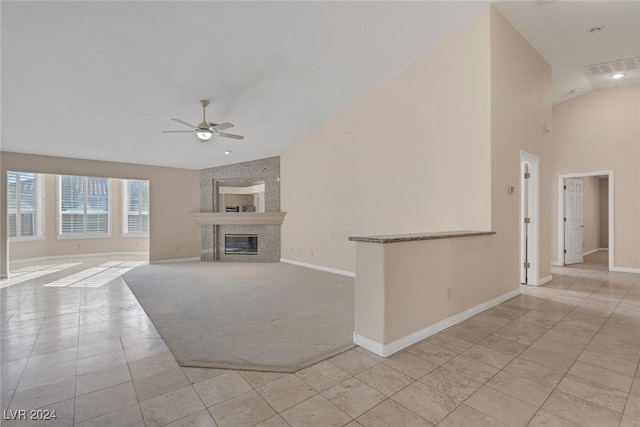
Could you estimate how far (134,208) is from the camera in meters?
9.67

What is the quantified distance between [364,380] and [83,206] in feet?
33.3

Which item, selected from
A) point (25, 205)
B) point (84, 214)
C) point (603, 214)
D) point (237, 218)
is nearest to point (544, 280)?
point (237, 218)

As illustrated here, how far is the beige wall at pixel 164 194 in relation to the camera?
6656 mm

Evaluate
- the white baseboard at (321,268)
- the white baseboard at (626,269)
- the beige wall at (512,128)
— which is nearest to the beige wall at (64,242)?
the white baseboard at (321,268)

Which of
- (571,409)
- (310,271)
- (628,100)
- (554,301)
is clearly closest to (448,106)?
(554,301)

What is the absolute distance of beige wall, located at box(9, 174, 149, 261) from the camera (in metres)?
7.92

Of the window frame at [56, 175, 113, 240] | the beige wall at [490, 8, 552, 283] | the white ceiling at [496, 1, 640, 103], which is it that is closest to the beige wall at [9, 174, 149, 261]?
the window frame at [56, 175, 113, 240]

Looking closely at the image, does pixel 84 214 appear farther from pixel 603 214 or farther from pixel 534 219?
pixel 603 214

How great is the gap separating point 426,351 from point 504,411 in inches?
31.1

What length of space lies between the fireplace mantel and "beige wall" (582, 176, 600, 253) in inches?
320

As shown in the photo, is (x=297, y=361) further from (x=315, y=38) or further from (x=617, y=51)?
(x=617, y=51)

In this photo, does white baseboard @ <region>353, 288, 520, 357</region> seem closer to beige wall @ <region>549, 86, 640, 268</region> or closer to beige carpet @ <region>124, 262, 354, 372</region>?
beige carpet @ <region>124, 262, 354, 372</region>

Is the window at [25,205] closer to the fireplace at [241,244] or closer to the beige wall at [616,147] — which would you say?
the fireplace at [241,244]

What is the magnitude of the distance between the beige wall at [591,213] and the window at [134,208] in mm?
12747
